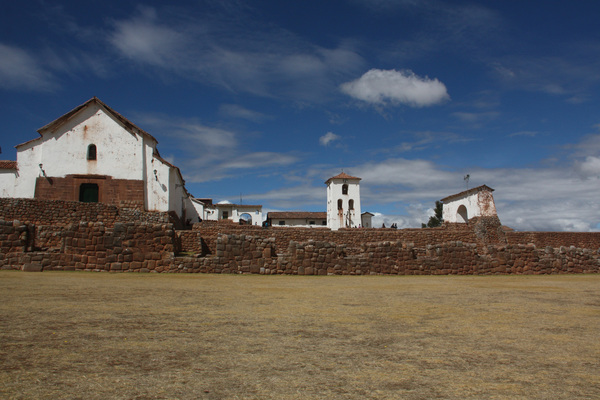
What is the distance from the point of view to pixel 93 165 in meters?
A: 29.1

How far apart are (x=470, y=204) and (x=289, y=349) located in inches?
1441

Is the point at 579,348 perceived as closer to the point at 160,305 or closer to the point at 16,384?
the point at 16,384

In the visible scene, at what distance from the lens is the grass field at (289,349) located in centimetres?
322

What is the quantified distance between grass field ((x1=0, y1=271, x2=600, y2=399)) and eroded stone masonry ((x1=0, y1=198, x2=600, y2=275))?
21.6 feet

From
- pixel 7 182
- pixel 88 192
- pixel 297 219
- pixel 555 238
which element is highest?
pixel 7 182

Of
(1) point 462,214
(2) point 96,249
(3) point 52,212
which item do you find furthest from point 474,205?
(2) point 96,249

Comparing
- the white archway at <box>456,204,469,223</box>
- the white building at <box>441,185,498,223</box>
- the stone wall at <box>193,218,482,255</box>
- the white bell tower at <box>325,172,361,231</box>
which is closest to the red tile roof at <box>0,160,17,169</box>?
the stone wall at <box>193,218,482,255</box>

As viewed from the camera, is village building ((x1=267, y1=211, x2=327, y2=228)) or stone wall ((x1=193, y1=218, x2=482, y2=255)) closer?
stone wall ((x1=193, y1=218, x2=482, y2=255))

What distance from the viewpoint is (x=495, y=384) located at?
11.2 feet

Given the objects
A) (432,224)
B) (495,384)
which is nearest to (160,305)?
(495,384)

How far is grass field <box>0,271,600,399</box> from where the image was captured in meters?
3.22

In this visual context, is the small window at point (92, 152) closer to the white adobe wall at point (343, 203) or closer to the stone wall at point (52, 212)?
the stone wall at point (52, 212)

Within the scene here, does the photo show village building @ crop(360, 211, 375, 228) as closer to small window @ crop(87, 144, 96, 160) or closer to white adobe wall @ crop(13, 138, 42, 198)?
small window @ crop(87, 144, 96, 160)

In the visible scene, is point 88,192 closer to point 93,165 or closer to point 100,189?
point 100,189
